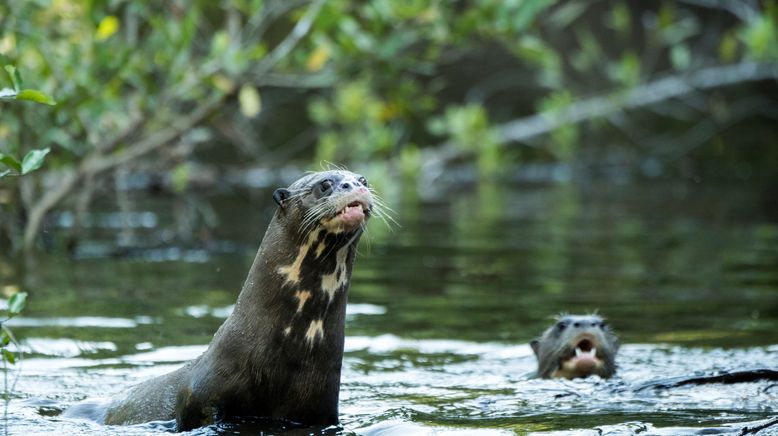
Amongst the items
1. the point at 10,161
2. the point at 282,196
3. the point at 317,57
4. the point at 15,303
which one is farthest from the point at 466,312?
the point at 10,161

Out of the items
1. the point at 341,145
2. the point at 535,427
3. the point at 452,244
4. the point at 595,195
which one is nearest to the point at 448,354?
the point at 535,427

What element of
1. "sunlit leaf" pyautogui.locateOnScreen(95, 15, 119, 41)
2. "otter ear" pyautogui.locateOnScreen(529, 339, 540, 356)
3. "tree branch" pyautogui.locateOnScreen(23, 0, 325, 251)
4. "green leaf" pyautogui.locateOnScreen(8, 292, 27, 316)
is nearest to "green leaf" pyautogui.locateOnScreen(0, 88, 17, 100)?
"green leaf" pyautogui.locateOnScreen(8, 292, 27, 316)

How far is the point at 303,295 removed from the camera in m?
4.62

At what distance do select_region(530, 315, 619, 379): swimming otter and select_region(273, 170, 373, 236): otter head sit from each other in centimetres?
202

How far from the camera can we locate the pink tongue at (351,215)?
4.52 m

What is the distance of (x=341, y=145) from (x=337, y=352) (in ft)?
32.9

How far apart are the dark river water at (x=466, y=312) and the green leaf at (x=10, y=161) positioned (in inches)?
37.6

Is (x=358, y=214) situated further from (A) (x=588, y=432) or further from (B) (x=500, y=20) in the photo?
(B) (x=500, y=20)

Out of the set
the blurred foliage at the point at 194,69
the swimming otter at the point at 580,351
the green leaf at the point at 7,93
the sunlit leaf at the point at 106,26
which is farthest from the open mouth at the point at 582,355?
the sunlit leaf at the point at 106,26

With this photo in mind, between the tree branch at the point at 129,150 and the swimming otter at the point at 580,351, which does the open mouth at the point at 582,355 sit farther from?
the tree branch at the point at 129,150

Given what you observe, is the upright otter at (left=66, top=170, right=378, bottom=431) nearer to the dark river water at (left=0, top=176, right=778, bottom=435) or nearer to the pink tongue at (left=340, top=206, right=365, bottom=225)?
the pink tongue at (left=340, top=206, right=365, bottom=225)

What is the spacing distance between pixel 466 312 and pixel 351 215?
3.78 meters

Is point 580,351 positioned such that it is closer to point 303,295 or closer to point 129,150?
point 303,295

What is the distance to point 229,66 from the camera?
9.40 m
